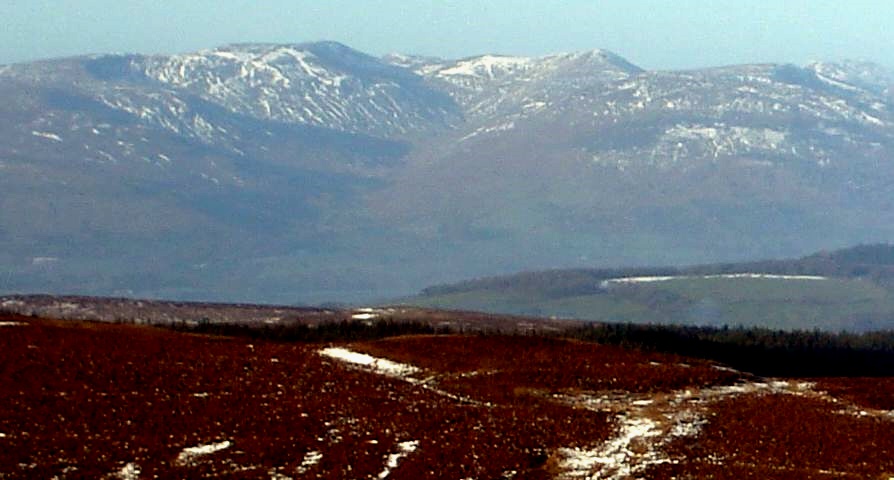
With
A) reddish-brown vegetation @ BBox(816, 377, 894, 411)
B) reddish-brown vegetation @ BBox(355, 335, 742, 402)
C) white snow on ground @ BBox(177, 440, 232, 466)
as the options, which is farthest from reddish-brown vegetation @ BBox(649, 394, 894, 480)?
white snow on ground @ BBox(177, 440, 232, 466)

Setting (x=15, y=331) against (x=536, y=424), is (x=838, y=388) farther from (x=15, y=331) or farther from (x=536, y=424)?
(x=15, y=331)

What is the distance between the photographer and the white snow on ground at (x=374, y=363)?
58688 mm

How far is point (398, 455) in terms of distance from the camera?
1679 inches

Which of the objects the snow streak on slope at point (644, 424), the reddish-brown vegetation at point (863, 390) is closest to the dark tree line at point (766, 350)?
the reddish-brown vegetation at point (863, 390)

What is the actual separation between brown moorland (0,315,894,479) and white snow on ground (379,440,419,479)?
8 centimetres

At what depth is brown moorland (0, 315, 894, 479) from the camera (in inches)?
1633

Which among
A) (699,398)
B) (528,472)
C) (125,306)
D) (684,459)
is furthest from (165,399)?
(125,306)

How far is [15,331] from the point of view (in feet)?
195

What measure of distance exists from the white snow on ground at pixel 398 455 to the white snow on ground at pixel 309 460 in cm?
184

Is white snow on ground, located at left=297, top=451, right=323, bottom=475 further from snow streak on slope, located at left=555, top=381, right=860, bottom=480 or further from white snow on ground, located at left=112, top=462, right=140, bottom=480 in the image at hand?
snow streak on slope, located at left=555, top=381, right=860, bottom=480

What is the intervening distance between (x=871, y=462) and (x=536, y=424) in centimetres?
1002

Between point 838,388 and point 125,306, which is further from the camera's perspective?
point 125,306

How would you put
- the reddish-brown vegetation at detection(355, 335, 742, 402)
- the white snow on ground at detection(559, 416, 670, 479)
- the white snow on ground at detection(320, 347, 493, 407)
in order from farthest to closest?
the reddish-brown vegetation at detection(355, 335, 742, 402) → the white snow on ground at detection(320, 347, 493, 407) → the white snow on ground at detection(559, 416, 670, 479)

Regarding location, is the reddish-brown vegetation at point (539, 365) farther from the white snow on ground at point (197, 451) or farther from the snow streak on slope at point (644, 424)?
the white snow on ground at point (197, 451)
